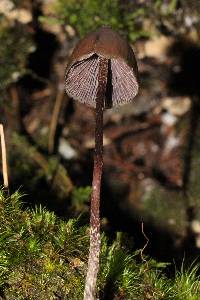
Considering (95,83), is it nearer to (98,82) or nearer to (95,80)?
(95,80)

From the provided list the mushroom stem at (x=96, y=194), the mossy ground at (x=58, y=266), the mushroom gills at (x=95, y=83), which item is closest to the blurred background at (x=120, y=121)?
the mossy ground at (x=58, y=266)

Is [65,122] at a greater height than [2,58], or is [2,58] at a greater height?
[2,58]

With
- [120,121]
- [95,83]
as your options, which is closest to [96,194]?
[95,83]

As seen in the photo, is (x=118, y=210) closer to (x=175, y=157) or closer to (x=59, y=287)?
(x=175, y=157)

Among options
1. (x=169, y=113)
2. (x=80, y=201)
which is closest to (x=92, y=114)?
(x=169, y=113)

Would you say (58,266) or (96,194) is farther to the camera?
(58,266)

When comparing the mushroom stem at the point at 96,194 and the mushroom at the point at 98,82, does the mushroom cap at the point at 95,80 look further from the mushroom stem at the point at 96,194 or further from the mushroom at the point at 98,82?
the mushroom stem at the point at 96,194

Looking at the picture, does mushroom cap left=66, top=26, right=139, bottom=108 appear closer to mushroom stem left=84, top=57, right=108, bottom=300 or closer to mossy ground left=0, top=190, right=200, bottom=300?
mushroom stem left=84, top=57, right=108, bottom=300
